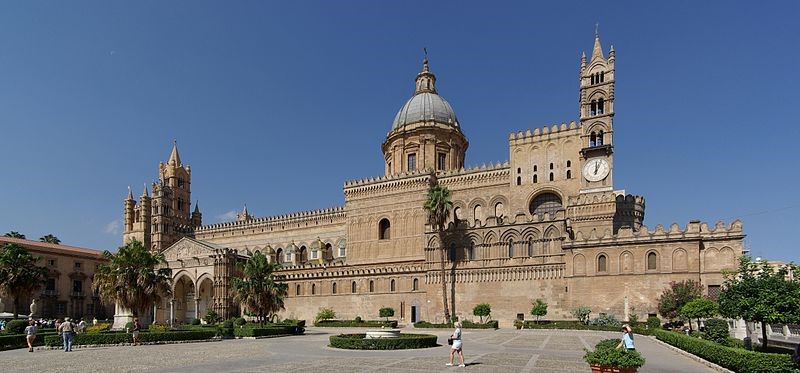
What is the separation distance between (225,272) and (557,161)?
35954 millimetres

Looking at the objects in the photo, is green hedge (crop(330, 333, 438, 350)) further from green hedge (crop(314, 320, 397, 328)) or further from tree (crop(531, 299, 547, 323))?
tree (crop(531, 299, 547, 323))

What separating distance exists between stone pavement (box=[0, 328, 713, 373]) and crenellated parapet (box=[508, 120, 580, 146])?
97.8 ft

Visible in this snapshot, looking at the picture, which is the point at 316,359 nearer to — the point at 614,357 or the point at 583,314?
the point at 614,357

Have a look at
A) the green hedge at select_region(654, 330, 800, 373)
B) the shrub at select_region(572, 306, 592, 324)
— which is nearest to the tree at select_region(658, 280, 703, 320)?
the shrub at select_region(572, 306, 592, 324)

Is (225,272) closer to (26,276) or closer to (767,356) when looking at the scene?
(26,276)

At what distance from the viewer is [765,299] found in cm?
1978

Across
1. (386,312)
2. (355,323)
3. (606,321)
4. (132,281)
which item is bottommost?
(355,323)

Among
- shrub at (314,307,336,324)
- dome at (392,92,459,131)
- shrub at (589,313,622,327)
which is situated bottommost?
shrub at (314,307,336,324)

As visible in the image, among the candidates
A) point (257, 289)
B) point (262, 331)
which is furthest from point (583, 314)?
point (257, 289)

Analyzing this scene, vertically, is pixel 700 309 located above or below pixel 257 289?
below

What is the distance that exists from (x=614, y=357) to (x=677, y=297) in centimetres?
3090

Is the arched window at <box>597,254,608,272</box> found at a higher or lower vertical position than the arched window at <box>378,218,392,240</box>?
lower

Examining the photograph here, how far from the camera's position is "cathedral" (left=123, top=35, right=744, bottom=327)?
45.7 m

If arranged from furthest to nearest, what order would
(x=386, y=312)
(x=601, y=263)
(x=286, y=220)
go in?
(x=286, y=220), (x=386, y=312), (x=601, y=263)
